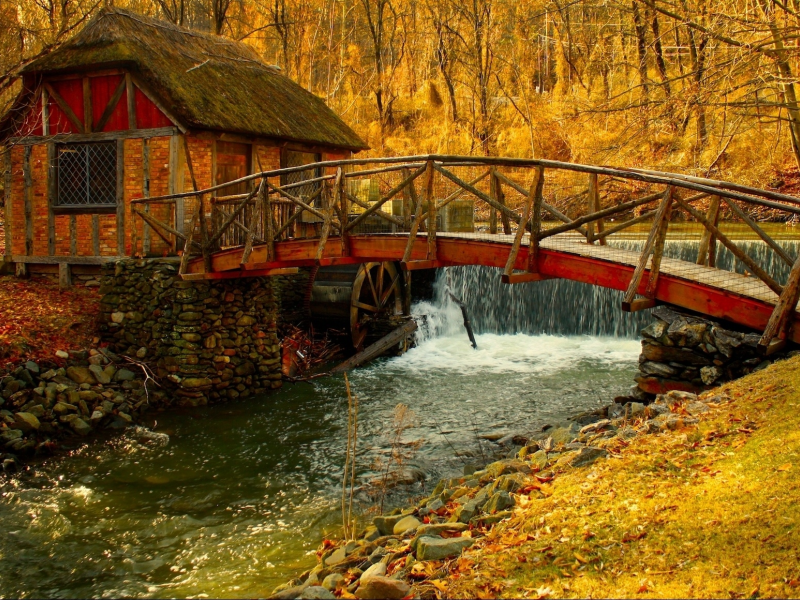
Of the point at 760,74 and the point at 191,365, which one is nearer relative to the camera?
the point at 760,74

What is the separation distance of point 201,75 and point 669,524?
42.9 ft

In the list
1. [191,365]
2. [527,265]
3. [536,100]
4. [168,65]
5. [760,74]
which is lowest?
[191,365]

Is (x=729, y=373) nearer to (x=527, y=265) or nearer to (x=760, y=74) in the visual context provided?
(x=527, y=265)

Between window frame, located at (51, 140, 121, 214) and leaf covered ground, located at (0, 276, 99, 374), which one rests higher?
window frame, located at (51, 140, 121, 214)

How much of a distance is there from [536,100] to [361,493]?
23.1m

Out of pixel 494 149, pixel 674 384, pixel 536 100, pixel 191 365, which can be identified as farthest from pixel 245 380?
pixel 536 100

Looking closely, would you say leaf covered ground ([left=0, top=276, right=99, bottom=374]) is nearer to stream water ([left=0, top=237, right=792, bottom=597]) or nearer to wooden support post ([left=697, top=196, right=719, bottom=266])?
stream water ([left=0, top=237, right=792, bottom=597])

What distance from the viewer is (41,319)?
41.5 ft

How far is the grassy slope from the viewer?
4.05m

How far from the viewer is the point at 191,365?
41.3 feet

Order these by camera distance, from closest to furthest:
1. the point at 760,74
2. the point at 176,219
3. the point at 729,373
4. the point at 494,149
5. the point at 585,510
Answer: the point at 585,510
the point at 729,373
the point at 760,74
the point at 176,219
the point at 494,149

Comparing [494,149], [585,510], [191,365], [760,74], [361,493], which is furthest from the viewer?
[494,149]

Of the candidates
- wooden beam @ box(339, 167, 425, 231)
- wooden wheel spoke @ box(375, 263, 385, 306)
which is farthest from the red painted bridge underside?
wooden wheel spoke @ box(375, 263, 385, 306)

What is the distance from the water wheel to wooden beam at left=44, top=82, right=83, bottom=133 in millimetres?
5543
